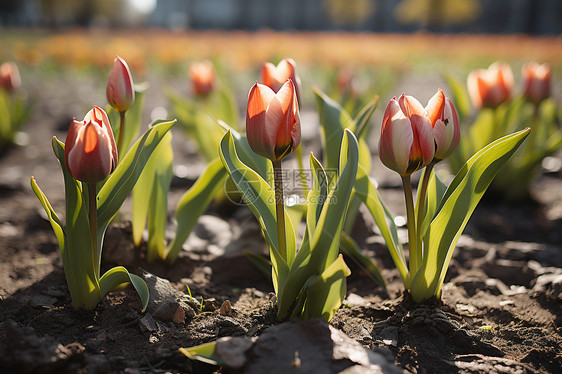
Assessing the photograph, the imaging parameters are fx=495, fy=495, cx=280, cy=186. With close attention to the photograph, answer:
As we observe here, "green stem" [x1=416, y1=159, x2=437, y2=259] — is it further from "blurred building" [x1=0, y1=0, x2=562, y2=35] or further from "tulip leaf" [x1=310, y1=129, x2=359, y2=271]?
"blurred building" [x1=0, y1=0, x2=562, y2=35]

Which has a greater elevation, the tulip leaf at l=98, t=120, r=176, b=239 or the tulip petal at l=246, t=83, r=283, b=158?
the tulip petal at l=246, t=83, r=283, b=158

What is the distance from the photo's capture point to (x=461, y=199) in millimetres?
1454

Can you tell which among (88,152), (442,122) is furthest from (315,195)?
(88,152)

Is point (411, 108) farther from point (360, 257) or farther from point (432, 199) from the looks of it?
point (360, 257)

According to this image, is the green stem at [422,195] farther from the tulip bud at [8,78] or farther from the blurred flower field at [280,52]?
the blurred flower field at [280,52]

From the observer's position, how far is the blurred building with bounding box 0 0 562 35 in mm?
23375

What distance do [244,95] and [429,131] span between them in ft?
16.8

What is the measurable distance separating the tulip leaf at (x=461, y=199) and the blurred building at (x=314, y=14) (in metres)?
20.5

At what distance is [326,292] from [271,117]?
0.51 meters

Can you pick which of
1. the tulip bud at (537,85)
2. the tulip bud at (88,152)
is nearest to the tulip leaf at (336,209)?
the tulip bud at (88,152)

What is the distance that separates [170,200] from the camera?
2979mm

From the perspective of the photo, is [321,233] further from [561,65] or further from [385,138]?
[561,65]

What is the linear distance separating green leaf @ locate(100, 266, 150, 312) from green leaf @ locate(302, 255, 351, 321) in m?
0.48

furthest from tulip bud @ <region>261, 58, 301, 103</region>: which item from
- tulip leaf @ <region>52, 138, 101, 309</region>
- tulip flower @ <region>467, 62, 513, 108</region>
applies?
tulip flower @ <region>467, 62, 513, 108</region>
